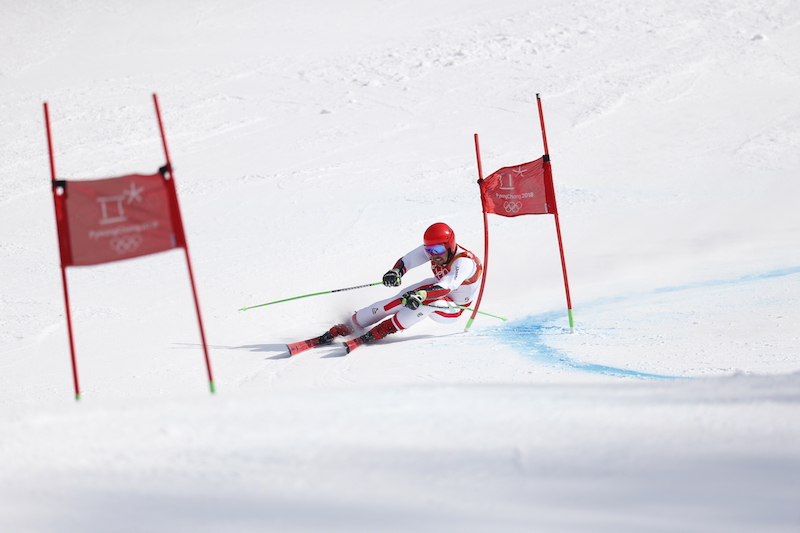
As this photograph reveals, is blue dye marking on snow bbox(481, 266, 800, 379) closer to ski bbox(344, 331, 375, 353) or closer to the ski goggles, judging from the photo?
A: the ski goggles

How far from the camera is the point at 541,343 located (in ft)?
21.3

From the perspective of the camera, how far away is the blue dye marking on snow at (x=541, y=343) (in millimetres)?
5398

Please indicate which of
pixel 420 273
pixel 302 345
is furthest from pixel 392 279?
pixel 420 273

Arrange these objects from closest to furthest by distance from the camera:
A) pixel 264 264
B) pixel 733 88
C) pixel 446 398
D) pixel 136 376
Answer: pixel 446 398 → pixel 136 376 → pixel 264 264 → pixel 733 88

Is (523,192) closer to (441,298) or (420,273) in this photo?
(441,298)

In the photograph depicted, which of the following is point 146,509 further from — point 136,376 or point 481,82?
point 481,82

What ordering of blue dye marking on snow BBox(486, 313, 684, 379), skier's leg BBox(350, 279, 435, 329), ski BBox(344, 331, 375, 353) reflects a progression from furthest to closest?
skier's leg BBox(350, 279, 435, 329) → ski BBox(344, 331, 375, 353) → blue dye marking on snow BBox(486, 313, 684, 379)

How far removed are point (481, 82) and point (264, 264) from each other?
10.8 meters

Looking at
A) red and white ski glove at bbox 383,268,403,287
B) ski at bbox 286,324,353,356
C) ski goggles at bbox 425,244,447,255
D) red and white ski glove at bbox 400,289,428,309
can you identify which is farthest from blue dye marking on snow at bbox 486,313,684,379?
ski at bbox 286,324,353,356

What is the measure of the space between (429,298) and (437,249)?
0.48 m

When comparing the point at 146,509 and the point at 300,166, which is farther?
the point at 300,166

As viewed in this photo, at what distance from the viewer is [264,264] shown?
10086 mm

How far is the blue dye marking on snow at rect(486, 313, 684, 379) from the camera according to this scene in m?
5.40

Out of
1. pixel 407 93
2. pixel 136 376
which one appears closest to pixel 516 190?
pixel 136 376
